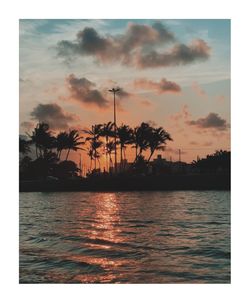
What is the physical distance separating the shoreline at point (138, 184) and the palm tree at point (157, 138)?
8.21 meters

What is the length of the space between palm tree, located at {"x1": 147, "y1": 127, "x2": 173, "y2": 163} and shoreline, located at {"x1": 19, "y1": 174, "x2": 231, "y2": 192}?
8.21 metres

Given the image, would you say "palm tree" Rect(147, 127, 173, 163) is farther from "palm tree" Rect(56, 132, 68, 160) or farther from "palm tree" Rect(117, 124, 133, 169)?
"palm tree" Rect(56, 132, 68, 160)

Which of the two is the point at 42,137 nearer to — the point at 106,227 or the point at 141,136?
the point at 141,136

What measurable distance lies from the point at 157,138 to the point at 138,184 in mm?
9495

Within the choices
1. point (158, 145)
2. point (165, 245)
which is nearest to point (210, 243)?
point (165, 245)

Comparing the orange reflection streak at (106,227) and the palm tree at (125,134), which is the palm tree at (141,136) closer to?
the palm tree at (125,134)

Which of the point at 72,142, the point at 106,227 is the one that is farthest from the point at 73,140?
the point at 106,227

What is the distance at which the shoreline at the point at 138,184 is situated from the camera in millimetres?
38906

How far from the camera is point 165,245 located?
10.8 meters

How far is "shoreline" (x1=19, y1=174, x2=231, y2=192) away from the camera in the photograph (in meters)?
38.9

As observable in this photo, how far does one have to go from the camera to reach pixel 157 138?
157 feet
